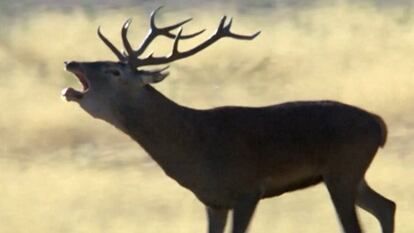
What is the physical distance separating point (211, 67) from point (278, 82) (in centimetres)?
154

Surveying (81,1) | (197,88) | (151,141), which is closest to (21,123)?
(197,88)

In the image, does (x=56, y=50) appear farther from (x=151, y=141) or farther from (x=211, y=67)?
(x=151, y=141)

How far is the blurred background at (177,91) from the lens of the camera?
15.8 meters

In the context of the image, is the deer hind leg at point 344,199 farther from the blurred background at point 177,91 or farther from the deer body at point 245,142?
the blurred background at point 177,91

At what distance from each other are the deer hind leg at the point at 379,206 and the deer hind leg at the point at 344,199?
30 cm

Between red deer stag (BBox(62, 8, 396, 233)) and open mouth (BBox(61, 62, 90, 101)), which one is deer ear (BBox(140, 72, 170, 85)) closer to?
red deer stag (BBox(62, 8, 396, 233))

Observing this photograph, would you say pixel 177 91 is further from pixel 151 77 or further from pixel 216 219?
pixel 151 77

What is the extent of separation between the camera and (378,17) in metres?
27.1

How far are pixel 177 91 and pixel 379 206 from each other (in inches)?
372

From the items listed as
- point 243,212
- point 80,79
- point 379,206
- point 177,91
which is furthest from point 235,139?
point 177,91

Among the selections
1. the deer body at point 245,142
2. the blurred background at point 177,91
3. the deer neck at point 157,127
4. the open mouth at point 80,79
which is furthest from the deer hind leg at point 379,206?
the open mouth at point 80,79

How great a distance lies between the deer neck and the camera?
13.0 meters

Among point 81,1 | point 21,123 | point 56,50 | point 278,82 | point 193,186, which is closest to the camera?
point 193,186

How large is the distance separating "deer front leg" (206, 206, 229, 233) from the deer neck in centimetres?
43
